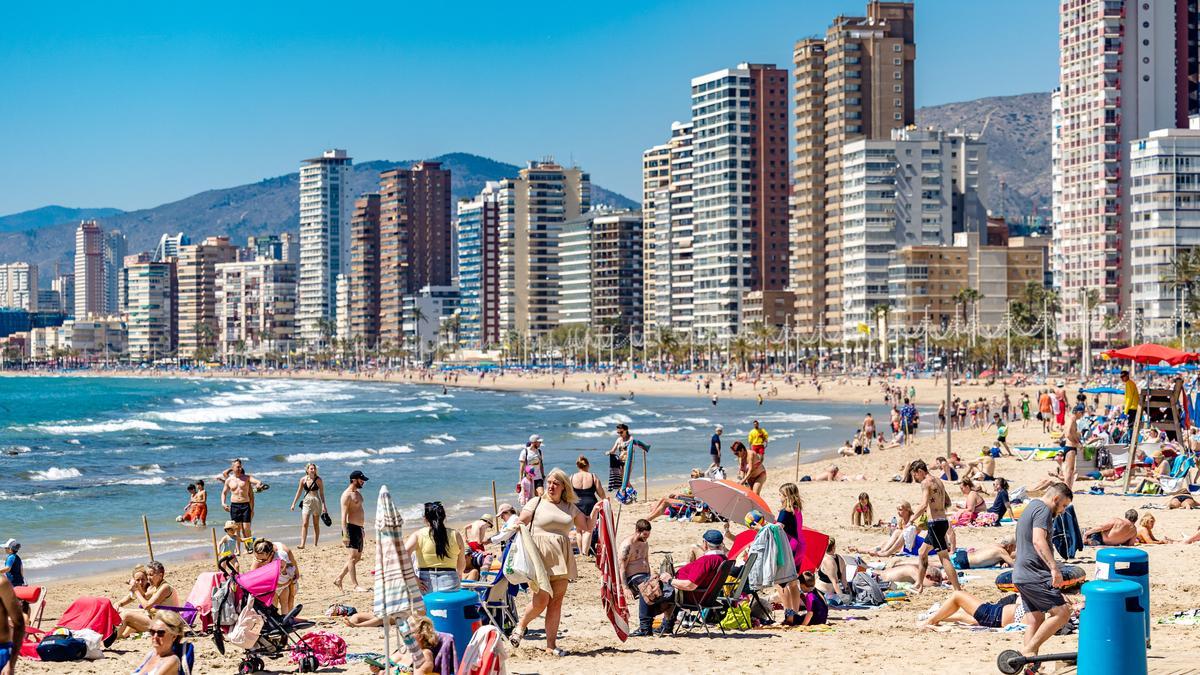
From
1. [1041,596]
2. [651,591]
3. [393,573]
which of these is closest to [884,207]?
[651,591]

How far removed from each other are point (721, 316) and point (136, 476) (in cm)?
12640

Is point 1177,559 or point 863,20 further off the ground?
point 863,20

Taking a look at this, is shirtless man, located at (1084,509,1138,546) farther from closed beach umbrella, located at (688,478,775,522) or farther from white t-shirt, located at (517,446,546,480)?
white t-shirt, located at (517,446,546,480)

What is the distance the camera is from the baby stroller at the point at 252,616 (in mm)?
11617

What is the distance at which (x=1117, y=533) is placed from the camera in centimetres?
1655

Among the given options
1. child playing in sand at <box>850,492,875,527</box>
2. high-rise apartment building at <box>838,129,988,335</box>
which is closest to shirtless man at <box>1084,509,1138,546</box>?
child playing in sand at <box>850,492,875,527</box>

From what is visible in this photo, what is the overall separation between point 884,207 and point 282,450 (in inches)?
3760

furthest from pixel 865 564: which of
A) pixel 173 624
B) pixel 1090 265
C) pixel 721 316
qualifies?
pixel 721 316

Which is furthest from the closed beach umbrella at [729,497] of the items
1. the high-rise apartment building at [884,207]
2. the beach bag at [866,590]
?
the high-rise apartment building at [884,207]

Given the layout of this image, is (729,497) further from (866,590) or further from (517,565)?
(517,565)

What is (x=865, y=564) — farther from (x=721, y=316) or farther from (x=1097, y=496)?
(x=721, y=316)

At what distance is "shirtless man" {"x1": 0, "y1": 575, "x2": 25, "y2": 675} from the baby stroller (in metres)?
2.55

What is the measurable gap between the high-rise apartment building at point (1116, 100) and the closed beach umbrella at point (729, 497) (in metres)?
103

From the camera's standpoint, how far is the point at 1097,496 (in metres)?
23.6
